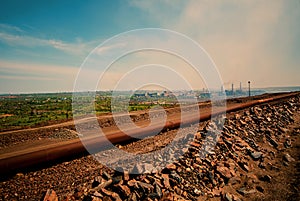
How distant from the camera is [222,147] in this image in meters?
7.45

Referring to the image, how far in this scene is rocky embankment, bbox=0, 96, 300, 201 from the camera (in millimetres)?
4305

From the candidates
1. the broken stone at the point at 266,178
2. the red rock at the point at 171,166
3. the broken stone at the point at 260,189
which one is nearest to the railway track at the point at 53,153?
the red rock at the point at 171,166

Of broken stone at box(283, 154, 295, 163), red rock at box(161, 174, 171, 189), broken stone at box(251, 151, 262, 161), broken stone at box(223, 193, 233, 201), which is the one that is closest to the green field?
red rock at box(161, 174, 171, 189)

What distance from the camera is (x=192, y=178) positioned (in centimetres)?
539

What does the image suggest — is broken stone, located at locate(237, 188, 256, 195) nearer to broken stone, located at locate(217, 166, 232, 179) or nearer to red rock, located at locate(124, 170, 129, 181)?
broken stone, located at locate(217, 166, 232, 179)

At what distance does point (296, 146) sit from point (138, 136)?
746 cm

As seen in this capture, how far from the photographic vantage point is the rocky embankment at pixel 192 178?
14.1 feet

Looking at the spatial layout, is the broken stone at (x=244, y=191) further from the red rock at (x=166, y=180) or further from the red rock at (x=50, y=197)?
the red rock at (x=50, y=197)

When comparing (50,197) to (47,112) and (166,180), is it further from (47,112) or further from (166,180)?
(47,112)

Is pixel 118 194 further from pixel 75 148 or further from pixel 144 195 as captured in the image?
pixel 75 148

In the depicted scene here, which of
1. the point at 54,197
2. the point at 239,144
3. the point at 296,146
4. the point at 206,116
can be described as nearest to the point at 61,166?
the point at 54,197

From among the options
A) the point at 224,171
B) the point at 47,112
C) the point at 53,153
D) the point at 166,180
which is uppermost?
the point at 53,153

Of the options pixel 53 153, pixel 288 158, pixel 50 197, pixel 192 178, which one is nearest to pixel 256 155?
pixel 288 158

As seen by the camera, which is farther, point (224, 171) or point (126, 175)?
point (224, 171)
